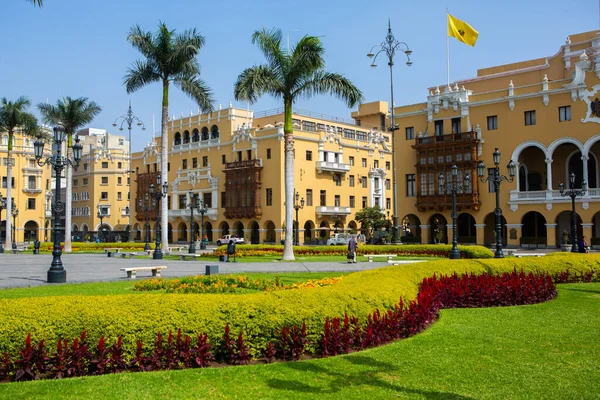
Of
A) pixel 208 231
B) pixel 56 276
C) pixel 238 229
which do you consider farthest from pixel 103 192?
pixel 56 276

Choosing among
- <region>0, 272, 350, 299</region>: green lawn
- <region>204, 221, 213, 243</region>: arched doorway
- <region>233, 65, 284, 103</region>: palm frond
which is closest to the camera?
<region>0, 272, 350, 299</region>: green lawn

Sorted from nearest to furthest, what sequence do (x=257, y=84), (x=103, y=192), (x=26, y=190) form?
(x=257, y=84) < (x=26, y=190) < (x=103, y=192)

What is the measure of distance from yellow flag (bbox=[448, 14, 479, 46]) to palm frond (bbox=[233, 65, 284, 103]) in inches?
564

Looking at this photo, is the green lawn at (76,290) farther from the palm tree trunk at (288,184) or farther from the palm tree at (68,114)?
the palm tree at (68,114)

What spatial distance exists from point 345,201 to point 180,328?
5496 cm

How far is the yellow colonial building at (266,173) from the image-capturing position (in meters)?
57.3

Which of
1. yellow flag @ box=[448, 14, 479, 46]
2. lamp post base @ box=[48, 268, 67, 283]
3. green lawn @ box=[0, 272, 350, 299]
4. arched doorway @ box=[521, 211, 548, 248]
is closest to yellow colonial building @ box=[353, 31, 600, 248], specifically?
arched doorway @ box=[521, 211, 548, 248]

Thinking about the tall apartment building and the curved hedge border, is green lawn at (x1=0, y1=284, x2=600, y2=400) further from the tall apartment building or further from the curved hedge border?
the tall apartment building

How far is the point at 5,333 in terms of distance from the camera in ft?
22.6

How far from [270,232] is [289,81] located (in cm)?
3334

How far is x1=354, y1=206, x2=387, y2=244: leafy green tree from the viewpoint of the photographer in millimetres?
56066

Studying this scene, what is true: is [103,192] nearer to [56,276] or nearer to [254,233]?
[254,233]

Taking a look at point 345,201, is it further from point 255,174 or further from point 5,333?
point 5,333

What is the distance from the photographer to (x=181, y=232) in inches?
2719
